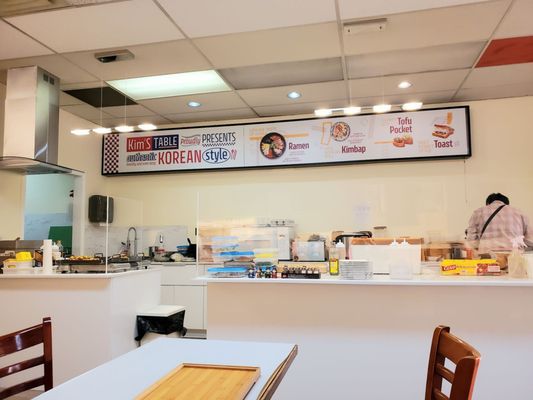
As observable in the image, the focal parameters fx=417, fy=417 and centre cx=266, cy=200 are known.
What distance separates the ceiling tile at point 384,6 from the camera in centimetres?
282

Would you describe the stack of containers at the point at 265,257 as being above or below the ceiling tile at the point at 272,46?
below

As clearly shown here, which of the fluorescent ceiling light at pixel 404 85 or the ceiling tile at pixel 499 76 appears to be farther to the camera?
the fluorescent ceiling light at pixel 404 85

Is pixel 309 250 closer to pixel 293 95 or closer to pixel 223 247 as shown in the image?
pixel 223 247

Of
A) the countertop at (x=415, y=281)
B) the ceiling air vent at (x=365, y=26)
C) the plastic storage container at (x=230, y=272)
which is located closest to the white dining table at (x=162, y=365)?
the countertop at (x=415, y=281)

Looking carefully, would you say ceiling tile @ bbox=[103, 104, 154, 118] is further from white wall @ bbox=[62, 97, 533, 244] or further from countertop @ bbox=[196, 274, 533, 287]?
countertop @ bbox=[196, 274, 533, 287]

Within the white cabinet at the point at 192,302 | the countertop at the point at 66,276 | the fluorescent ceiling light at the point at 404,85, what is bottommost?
the white cabinet at the point at 192,302

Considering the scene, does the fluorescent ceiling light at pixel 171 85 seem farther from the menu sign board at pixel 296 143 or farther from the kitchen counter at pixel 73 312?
the kitchen counter at pixel 73 312

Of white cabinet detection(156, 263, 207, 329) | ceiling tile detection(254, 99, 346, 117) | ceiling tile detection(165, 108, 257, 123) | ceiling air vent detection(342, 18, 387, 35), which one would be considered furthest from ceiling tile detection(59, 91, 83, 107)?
ceiling air vent detection(342, 18, 387, 35)

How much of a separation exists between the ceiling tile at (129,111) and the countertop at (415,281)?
2948mm

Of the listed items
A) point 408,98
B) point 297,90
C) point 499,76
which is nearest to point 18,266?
point 297,90

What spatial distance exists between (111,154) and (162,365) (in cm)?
492

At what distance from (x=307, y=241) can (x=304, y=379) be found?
157cm

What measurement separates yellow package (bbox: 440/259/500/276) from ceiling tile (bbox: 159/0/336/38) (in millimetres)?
1933

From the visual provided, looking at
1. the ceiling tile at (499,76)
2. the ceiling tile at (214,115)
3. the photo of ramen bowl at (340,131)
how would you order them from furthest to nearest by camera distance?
the ceiling tile at (214,115) < the photo of ramen bowl at (340,131) < the ceiling tile at (499,76)
